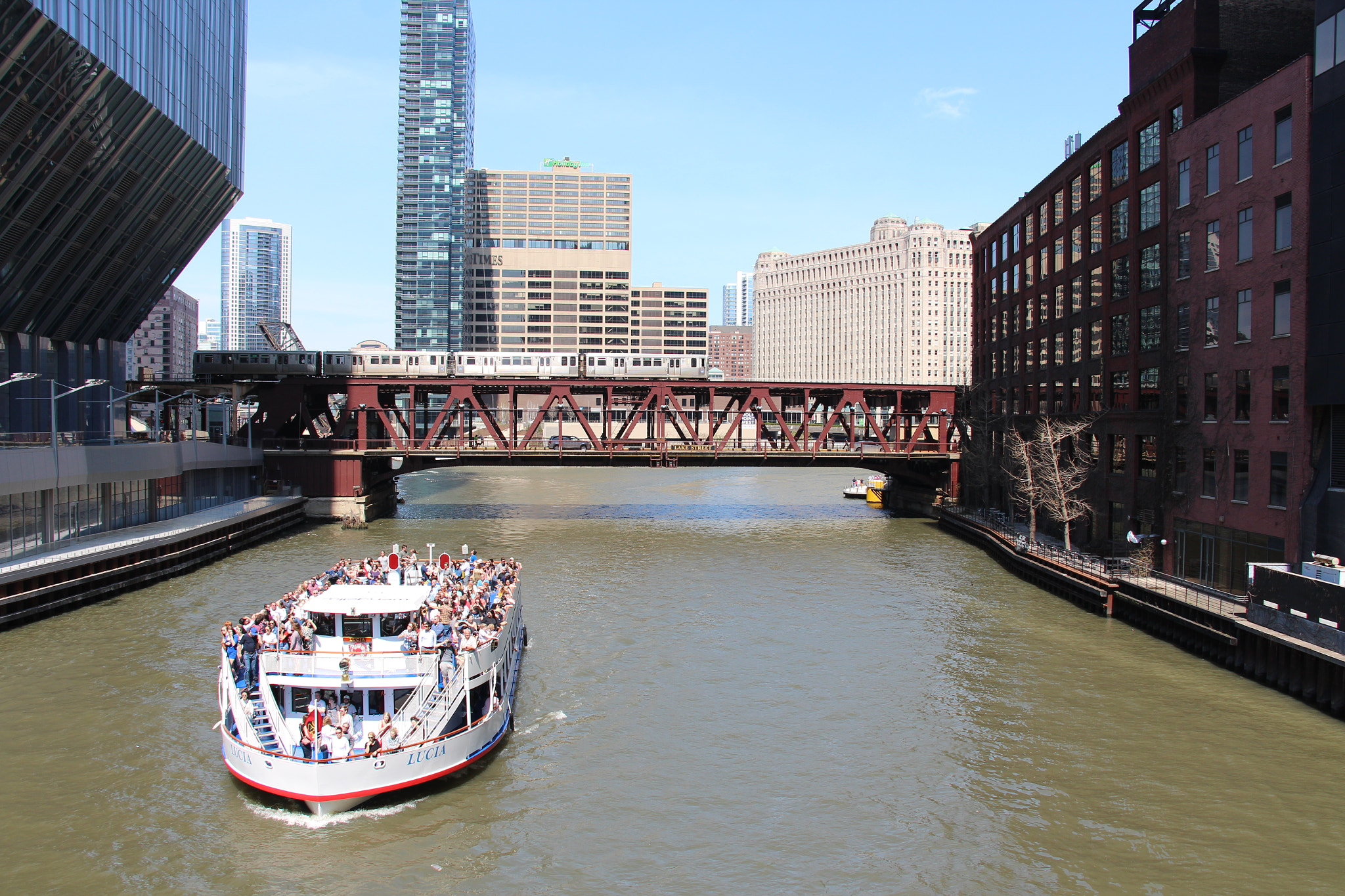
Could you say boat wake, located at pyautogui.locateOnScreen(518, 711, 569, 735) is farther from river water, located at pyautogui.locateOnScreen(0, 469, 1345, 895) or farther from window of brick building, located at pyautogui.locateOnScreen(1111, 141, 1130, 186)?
window of brick building, located at pyautogui.locateOnScreen(1111, 141, 1130, 186)

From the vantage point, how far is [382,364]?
279 ft

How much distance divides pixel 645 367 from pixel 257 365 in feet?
119

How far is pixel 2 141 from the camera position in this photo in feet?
176

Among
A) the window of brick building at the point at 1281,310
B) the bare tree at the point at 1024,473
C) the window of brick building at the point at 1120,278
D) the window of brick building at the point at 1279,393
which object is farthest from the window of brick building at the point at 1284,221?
the bare tree at the point at 1024,473

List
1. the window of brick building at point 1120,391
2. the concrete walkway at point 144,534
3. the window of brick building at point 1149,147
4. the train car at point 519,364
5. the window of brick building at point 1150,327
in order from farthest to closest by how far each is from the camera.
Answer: the train car at point 519,364, the window of brick building at point 1120,391, the window of brick building at point 1149,147, the window of brick building at point 1150,327, the concrete walkway at point 144,534

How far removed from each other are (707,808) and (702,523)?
5645 cm

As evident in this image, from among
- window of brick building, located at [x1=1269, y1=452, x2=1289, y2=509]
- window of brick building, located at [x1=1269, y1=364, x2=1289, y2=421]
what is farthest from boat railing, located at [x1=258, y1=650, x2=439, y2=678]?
window of brick building, located at [x1=1269, y1=364, x2=1289, y2=421]

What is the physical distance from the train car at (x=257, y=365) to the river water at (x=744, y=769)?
44.0m

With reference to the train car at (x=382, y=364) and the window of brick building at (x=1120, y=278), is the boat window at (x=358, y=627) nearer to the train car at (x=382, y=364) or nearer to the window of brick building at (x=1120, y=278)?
the window of brick building at (x=1120, y=278)

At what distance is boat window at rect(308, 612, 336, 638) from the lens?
24.8 m

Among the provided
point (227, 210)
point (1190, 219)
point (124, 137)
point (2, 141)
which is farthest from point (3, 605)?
point (227, 210)

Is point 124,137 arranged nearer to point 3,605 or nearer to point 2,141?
point 2,141

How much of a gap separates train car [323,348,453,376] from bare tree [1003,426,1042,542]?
49513 mm

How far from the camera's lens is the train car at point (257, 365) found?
85500 millimetres
